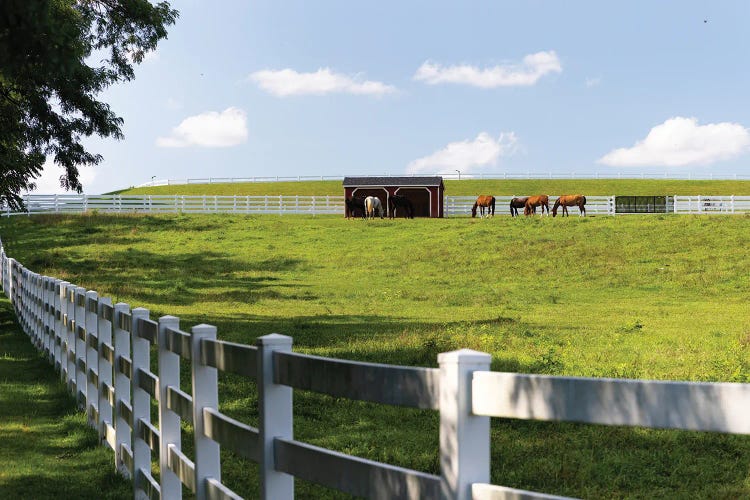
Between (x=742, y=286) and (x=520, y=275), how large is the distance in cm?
810

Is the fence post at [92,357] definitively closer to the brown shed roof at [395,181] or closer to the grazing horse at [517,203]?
the brown shed roof at [395,181]

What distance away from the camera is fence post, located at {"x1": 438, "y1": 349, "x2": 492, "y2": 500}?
2984 millimetres

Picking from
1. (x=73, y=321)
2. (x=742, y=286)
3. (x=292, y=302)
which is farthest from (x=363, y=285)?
(x=73, y=321)

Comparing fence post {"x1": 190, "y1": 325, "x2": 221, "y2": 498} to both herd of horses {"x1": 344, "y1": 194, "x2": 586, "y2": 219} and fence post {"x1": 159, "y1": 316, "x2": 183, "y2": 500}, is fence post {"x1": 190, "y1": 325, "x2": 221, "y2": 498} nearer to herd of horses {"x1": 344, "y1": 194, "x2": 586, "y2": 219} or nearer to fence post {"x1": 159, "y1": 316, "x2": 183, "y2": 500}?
fence post {"x1": 159, "y1": 316, "x2": 183, "y2": 500}

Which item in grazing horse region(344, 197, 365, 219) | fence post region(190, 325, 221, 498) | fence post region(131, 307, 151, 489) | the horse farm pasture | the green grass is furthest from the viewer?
grazing horse region(344, 197, 365, 219)

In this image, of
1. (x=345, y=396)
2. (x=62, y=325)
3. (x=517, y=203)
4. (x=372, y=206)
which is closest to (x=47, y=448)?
(x=62, y=325)

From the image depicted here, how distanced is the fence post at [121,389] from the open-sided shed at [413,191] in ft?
182

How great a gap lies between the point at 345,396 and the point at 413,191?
6052 cm

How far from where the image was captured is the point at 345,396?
12.1 feet

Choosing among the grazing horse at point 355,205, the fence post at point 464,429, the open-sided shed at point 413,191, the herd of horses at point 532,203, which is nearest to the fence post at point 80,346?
the fence post at point 464,429

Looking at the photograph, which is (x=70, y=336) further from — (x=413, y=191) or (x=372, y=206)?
(x=413, y=191)

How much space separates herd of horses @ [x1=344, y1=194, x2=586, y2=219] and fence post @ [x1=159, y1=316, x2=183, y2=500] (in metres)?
54.2

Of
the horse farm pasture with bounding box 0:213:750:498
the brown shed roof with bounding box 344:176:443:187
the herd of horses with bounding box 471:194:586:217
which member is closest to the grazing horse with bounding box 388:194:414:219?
the brown shed roof with bounding box 344:176:443:187

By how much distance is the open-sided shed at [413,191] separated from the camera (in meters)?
63.8
